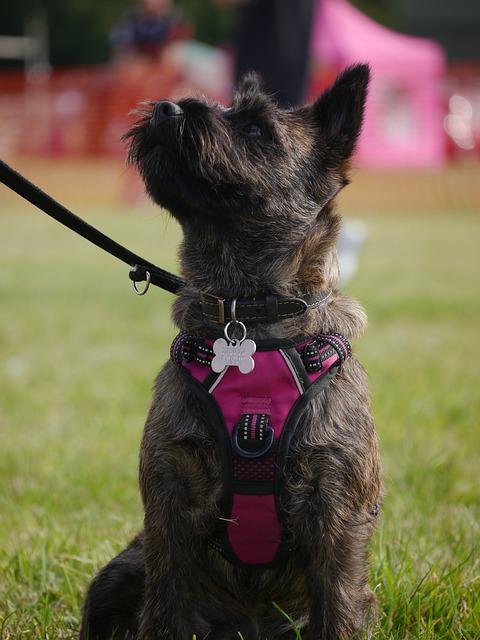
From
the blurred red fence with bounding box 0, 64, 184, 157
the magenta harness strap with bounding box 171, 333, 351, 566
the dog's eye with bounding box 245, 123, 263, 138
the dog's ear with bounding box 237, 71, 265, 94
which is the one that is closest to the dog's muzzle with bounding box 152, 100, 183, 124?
the dog's eye with bounding box 245, 123, 263, 138

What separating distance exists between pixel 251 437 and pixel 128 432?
247 cm

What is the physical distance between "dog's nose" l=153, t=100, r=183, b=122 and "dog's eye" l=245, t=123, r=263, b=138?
251 mm

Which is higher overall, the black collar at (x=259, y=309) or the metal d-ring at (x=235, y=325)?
the black collar at (x=259, y=309)

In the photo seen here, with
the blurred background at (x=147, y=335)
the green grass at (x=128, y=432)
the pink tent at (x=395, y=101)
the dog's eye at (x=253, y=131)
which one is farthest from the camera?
the pink tent at (x=395, y=101)

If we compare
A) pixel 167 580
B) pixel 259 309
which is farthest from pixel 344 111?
pixel 167 580

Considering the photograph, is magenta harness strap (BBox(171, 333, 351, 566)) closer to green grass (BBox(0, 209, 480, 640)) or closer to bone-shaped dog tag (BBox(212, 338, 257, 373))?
bone-shaped dog tag (BBox(212, 338, 257, 373))

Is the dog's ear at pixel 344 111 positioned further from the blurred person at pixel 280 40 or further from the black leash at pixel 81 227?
the blurred person at pixel 280 40

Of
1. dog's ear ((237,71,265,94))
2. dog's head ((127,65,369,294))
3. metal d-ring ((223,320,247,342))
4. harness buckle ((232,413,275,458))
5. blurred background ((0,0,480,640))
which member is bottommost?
blurred background ((0,0,480,640))

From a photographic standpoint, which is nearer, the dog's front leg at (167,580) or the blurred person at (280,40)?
the dog's front leg at (167,580)

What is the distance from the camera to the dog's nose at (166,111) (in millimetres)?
2670

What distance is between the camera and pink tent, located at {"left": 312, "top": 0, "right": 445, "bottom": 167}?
2162 centimetres

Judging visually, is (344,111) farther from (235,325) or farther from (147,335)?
(147,335)

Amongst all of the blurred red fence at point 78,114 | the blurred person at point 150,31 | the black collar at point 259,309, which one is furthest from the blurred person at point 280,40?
the blurred red fence at point 78,114

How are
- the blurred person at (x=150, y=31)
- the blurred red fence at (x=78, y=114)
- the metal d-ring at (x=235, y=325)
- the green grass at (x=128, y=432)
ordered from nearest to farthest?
the metal d-ring at (x=235, y=325)
the green grass at (x=128, y=432)
the blurred person at (x=150, y=31)
the blurred red fence at (x=78, y=114)
